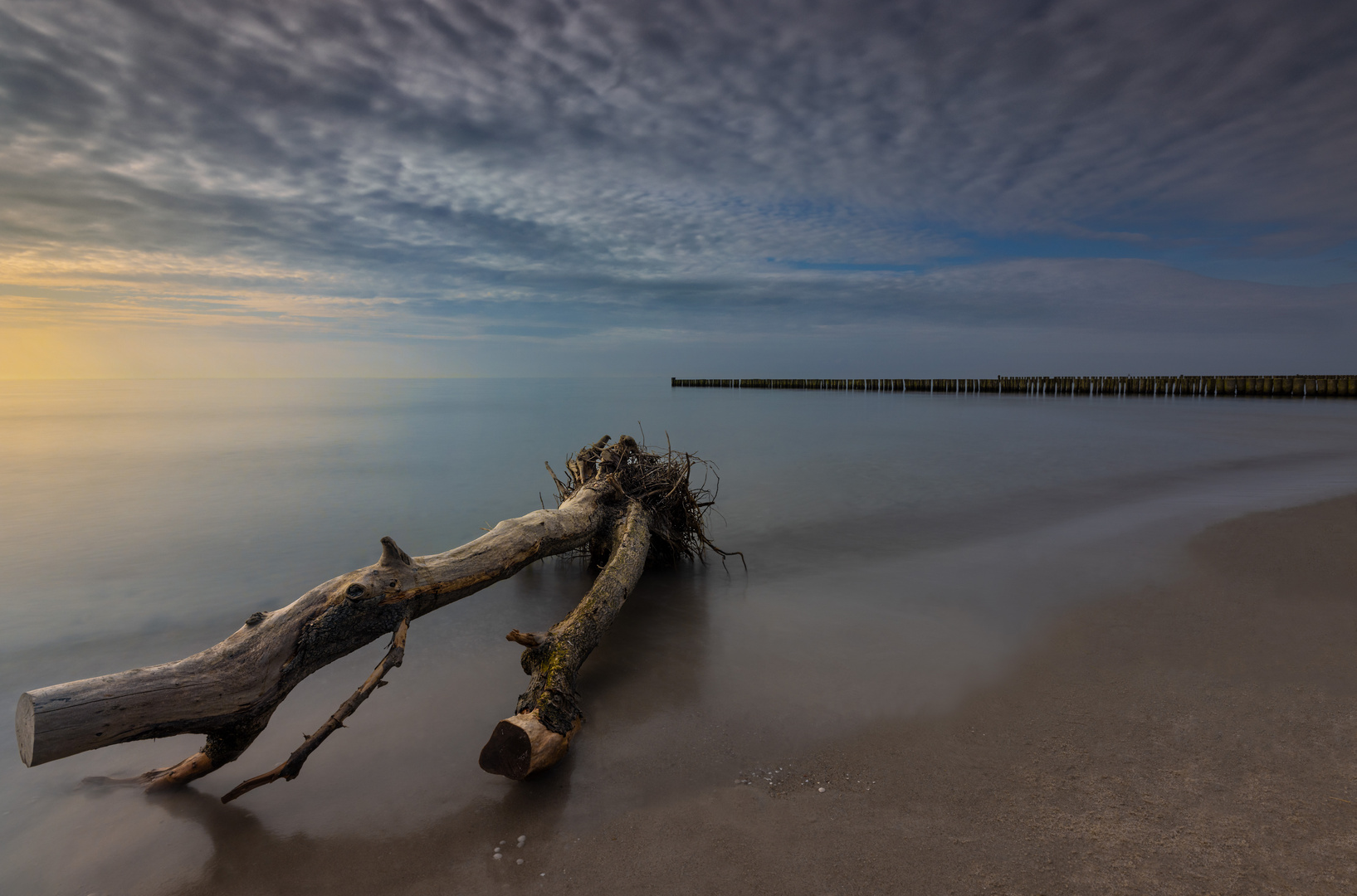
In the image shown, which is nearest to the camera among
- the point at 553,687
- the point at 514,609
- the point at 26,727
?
the point at 26,727

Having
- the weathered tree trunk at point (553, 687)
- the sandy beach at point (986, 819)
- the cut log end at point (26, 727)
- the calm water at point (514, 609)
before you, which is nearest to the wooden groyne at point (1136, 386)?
the calm water at point (514, 609)

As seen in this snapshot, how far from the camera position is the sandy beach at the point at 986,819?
2439 millimetres

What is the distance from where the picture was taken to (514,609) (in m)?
5.91

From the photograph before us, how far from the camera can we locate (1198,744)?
10.4ft

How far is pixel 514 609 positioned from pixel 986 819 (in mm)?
4271

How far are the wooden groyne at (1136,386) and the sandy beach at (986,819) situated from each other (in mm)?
63260

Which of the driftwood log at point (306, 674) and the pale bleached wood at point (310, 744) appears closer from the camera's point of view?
the driftwood log at point (306, 674)

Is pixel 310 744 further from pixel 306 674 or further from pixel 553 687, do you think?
pixel 553 687

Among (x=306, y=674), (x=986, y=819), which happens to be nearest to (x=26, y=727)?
(x=306, y=674)

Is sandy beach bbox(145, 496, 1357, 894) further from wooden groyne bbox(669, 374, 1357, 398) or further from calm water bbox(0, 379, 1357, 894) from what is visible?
wooden groyne bbox(669, 374, 1357, 398)

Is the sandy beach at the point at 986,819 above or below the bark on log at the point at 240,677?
below

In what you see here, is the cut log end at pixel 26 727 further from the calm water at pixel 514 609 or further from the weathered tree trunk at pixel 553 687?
the weathered tree trunk at pixel 553 687

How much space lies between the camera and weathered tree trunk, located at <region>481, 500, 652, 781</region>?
302 centimetres

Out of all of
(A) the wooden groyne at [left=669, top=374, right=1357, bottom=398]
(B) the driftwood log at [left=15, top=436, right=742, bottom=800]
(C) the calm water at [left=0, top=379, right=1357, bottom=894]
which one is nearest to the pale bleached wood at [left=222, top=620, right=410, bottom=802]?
(B) the driftwood log at [left=15, top=436, right=742, bottom=800]
